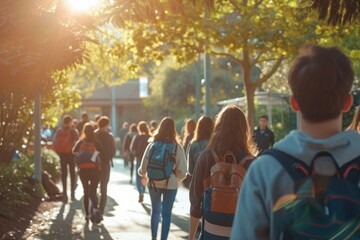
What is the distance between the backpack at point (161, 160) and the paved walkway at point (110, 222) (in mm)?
1553

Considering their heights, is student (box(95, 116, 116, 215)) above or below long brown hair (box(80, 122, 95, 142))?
below

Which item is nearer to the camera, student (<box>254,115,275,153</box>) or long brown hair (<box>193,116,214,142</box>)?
long brown hair (<box>193,116,214,142</box>)

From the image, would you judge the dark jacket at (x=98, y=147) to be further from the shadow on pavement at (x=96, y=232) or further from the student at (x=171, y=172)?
the student at (x=171, y=172)

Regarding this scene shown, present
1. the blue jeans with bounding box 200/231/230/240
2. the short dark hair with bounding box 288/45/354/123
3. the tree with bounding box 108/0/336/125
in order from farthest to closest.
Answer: the tree with bounding box 108/0/336/125, the blue jeans with bounding box 200/231/230/240, the short dark hair with bounding box 288/45/354/123

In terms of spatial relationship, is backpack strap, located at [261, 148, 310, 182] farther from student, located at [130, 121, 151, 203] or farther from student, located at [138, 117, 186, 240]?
student, located at [130, 121, 151, 203]

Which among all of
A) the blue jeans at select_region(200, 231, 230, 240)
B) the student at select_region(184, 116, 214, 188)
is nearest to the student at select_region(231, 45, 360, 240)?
the blue jeans at select_region(200, 231, 230, 240)

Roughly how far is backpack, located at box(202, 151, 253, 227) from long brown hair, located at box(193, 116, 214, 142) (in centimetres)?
335

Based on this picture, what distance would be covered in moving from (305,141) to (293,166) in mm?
105

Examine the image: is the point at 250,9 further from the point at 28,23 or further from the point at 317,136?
the point at 317,136

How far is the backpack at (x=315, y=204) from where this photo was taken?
2.88m

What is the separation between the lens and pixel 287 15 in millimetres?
17672

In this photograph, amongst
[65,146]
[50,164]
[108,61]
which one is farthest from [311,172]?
[108,61]

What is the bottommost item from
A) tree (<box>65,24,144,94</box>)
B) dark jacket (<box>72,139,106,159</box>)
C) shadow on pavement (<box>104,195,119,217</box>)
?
shadow on pavement (<box>104,195,119,217</box>)

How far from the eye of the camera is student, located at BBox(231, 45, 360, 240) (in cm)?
289
